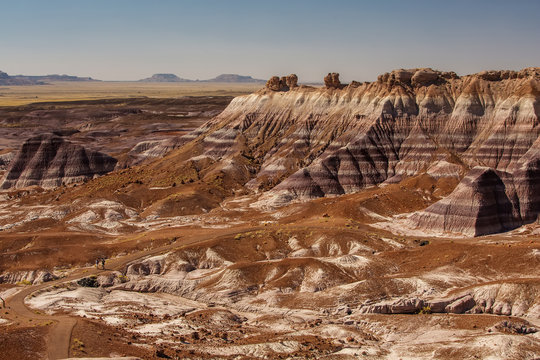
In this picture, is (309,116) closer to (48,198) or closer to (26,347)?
(48,198)

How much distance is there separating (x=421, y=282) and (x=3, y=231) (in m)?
70.3

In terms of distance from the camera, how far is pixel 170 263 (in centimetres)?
7025

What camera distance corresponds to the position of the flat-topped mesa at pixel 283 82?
141m

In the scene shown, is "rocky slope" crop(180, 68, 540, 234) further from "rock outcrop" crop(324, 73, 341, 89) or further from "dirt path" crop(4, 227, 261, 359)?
"dirt path" crop(4, 227, 261, 359)

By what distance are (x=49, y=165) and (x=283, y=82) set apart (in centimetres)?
5925

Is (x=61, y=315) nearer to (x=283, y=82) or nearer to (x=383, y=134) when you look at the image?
(x=383, y=134)

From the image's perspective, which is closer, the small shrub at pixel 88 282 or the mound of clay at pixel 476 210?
the small shrub at pixel 88 282

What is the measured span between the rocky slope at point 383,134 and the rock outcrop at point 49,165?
30.5m

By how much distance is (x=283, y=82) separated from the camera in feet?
466

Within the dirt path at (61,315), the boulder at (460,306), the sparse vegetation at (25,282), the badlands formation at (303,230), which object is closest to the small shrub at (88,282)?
the badlands formation at (303,230)

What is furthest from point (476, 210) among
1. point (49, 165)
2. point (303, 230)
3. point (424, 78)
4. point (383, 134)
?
point (49, 165)

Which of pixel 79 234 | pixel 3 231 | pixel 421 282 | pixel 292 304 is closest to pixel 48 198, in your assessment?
pixel 3 231

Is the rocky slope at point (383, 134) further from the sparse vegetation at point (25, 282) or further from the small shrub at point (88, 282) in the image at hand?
the sparse vegetation at point (25, 282)

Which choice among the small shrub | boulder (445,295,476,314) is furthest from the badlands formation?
the small shrub
